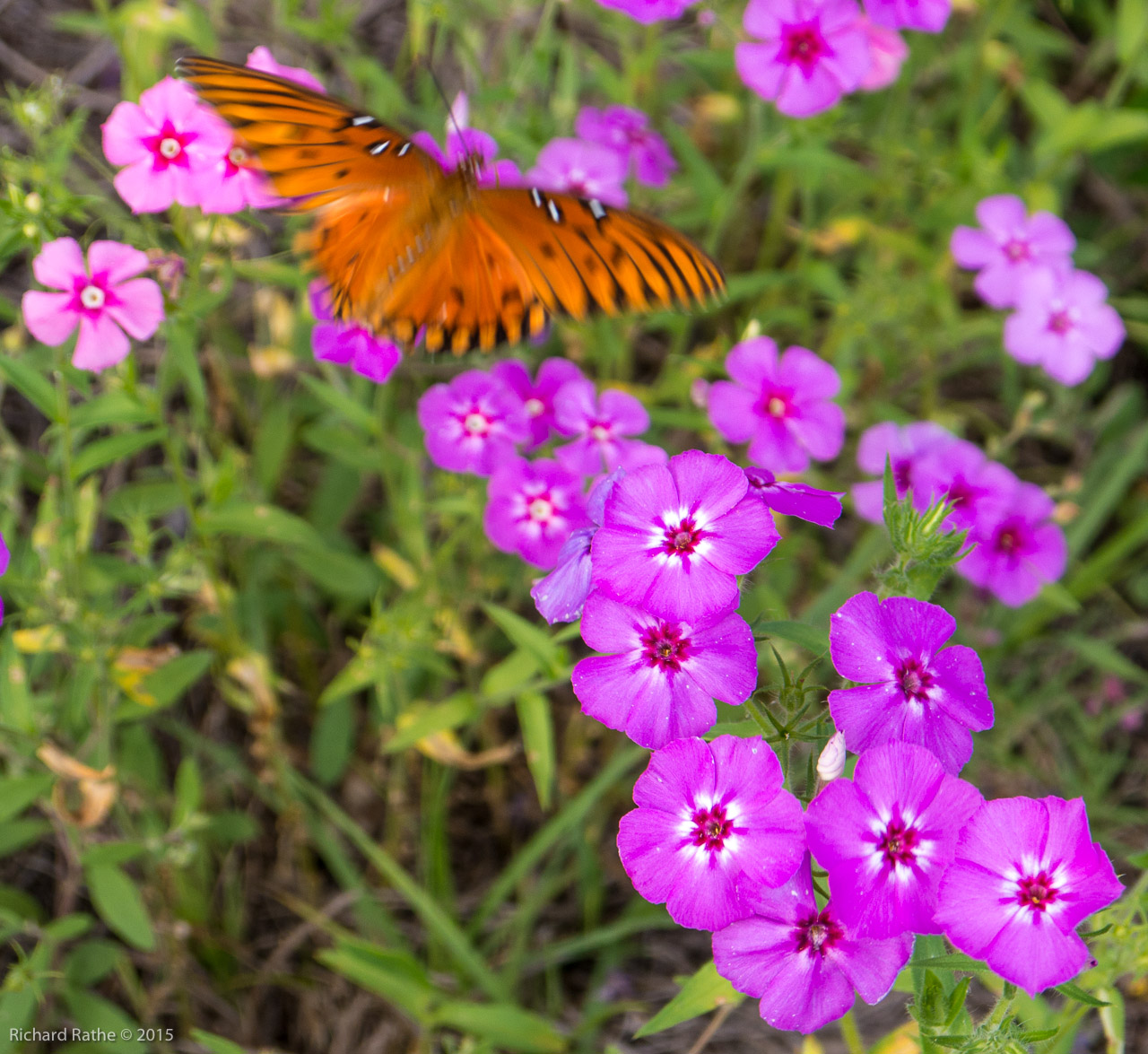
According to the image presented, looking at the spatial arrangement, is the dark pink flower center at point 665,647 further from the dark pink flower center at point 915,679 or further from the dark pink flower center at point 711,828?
the dark pink flower center at point 915,679

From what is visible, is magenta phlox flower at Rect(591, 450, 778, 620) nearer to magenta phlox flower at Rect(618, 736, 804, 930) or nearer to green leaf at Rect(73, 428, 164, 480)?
magenta phlox flower at Rect(618, 736, 804, 930)

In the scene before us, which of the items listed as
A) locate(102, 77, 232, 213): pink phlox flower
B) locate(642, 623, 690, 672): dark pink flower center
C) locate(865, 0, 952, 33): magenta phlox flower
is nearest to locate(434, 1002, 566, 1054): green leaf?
locate(642, 623, 690, 672): dark pink flower center

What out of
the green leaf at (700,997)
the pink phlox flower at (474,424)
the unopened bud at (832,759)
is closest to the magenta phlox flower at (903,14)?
the pink phlox flower at (474,424)

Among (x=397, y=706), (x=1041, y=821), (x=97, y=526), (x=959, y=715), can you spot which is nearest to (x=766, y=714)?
(x=959, y=715)

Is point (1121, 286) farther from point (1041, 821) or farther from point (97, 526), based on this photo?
point (97, 526)

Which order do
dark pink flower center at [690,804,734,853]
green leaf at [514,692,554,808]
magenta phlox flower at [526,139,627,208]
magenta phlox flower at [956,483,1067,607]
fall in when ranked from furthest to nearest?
magenta phlox flower at [526,139,627,208]
magenta phlox flower at [956,483,1067,607]
green leaf at [514,692,554,808]
dark pink flower center at [690,804,734,853]
